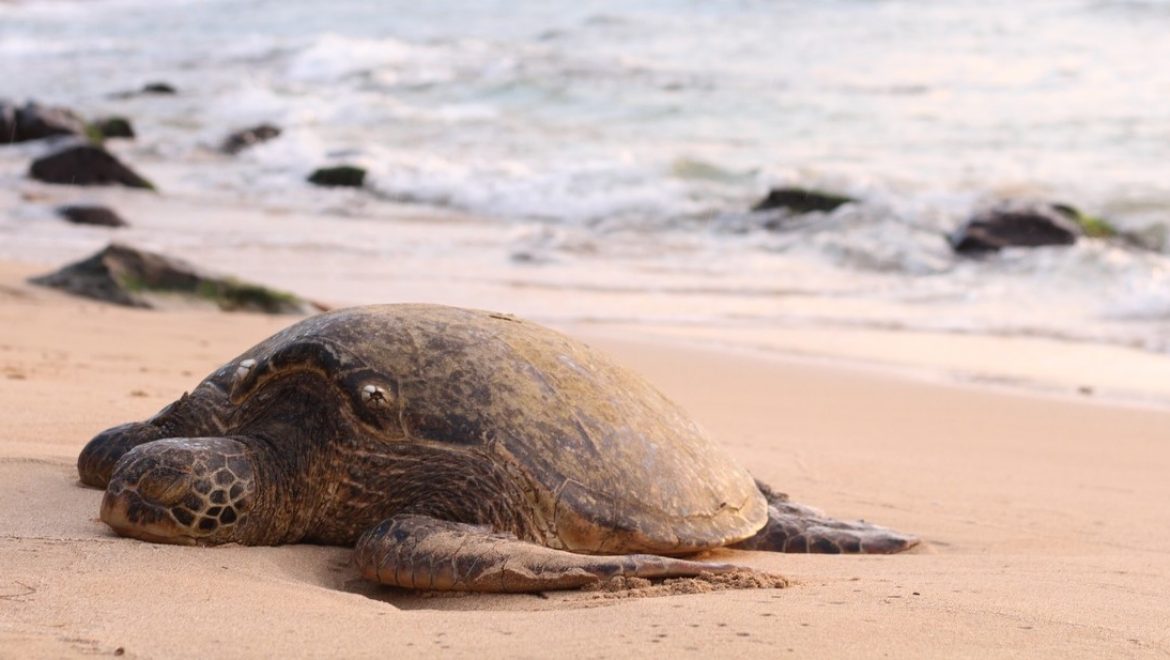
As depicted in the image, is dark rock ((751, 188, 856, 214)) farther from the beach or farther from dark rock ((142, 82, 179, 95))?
dark rock ((142, 82, 179, 95))

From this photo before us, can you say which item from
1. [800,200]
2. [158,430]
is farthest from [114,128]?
[158,430]

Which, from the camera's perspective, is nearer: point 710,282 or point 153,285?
point 153,285

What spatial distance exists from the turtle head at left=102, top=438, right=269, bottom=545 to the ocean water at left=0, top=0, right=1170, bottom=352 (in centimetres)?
507

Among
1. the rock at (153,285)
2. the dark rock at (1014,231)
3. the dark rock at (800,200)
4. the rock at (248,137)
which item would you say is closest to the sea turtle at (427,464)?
the rock at (153,285)

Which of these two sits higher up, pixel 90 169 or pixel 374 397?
pixel 90 169

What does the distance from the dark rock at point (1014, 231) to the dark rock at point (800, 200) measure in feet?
5.02

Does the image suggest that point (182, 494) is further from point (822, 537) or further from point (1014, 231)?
point (1014, 231)

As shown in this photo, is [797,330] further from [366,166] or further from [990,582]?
[366,166]

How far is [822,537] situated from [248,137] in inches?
583

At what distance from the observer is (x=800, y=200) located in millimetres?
12758

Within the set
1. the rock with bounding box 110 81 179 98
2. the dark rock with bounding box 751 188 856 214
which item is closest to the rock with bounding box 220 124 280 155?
the rock with bounding box 110 81 179 98

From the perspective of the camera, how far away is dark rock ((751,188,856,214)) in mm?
12648

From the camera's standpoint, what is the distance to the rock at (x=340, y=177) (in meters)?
14.5

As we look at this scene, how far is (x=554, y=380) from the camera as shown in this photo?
3.54 meters
